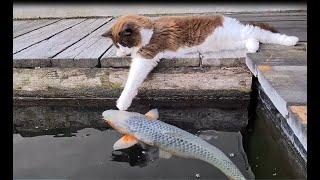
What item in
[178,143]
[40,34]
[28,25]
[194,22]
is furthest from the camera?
[28,25]

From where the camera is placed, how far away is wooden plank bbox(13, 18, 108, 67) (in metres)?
3.79

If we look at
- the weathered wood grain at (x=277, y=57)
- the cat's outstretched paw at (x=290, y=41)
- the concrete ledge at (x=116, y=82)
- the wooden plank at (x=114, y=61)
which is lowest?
the concrete ledge at (x=116, y=82)

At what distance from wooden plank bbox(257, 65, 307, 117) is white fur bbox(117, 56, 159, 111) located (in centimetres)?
93

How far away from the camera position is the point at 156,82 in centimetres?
365

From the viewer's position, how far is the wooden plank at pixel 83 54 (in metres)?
3.67

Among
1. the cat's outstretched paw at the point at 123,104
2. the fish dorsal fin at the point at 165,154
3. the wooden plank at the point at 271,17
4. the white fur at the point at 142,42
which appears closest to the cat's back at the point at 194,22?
the white fur at the point at 142,42

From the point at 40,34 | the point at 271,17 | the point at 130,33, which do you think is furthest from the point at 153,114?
the point at 271,17

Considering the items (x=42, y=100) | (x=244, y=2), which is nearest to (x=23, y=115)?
(x=42, y=100)

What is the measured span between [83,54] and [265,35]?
1690mm

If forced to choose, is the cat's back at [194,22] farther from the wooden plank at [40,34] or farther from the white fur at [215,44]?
the wooden plank at [40,34]

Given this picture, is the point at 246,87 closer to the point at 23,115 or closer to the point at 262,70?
the point at 262,70

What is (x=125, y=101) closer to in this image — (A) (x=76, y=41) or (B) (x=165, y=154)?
(B) (x=165, y=154)

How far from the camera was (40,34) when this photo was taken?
15.9ft
